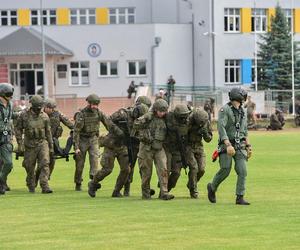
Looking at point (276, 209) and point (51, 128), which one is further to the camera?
point (51, 128)

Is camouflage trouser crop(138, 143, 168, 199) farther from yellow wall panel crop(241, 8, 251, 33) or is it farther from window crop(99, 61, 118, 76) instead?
yellow wall panel crop(241, 8, 251, 33)

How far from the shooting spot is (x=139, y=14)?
79312 mm

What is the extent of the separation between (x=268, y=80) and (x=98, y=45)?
13358 mm

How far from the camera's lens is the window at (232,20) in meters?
74.2

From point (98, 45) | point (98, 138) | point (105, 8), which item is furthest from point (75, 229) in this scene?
point (105, 8)

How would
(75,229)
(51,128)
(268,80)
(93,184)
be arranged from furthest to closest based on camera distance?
(268,80)
(51,128)
(93,184)
(75,229)

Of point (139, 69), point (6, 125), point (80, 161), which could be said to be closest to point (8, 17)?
point (139, 69)

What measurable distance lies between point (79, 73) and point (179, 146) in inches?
2198

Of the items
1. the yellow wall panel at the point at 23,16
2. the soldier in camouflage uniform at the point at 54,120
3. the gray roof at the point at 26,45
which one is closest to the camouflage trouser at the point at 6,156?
the soldier in camouflage uniform at the point at 54,120

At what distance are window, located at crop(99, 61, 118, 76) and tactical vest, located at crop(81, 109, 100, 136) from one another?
→ 53451 mm

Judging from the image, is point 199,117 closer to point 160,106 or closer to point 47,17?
point 160,106

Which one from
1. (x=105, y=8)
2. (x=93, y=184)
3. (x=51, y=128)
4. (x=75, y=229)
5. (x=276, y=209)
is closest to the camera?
(x=75, y=229)

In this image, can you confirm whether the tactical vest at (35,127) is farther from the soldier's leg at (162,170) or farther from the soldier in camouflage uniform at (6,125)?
the soldier's leg at (162,170)

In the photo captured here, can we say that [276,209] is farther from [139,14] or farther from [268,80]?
[139,14]
